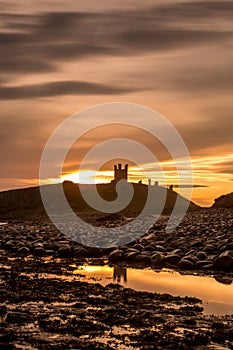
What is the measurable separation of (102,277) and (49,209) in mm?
112581

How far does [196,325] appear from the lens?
27.6 feet

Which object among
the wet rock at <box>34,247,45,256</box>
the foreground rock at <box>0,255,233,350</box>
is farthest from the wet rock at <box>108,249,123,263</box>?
the foreground rock at <box>0,255,233,350</box>

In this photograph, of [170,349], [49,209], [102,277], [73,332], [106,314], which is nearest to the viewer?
[170,349]

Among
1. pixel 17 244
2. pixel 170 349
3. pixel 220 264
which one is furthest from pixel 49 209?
pixel 170 349

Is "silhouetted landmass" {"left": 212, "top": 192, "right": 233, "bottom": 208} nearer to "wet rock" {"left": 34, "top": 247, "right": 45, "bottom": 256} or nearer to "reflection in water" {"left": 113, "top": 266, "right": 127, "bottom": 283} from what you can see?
"wet rock" {"left": 34, "top": 247, "right": 45, "bottom": 256}

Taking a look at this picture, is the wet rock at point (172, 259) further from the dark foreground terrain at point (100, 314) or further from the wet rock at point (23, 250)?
the wet rock at point (23, 250)

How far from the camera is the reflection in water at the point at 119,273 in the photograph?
1392 centimetres

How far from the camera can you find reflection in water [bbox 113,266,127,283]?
1392 cm

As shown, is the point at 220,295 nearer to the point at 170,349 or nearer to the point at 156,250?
the point at 170,349

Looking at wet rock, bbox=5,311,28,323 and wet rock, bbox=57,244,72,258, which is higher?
wet rock, bbox=57,244,72,258

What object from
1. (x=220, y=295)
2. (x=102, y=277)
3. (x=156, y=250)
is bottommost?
(x=220, y=295)

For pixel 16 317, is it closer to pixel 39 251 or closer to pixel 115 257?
pixel 115 257

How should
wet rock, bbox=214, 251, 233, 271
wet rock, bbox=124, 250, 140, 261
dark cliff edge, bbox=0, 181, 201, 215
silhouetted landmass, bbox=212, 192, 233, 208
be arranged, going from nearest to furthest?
1. wet rock, bbox=214, 251, 233, 271
2. wet rock, bbox=124, 250, 140, 261
3. silhouetted landmass, bbox=212, 192, 233, 208
4. dark cliff edge, bbox=0, 181, 201, 215

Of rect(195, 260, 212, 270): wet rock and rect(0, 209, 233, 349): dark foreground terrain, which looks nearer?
rect(0, 209, 233, 349): dark foreground terrain
